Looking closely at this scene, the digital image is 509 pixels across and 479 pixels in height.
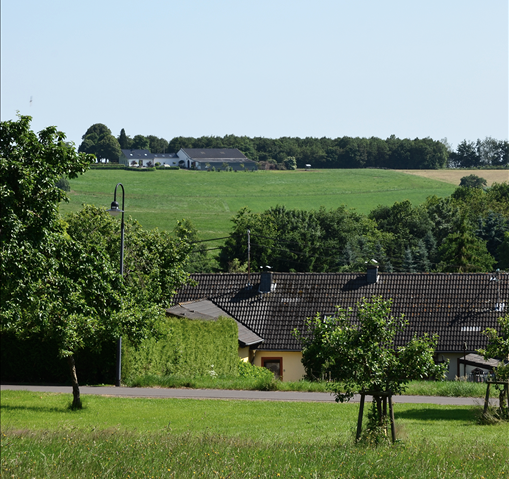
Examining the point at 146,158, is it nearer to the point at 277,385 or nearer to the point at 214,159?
the point at 214,159

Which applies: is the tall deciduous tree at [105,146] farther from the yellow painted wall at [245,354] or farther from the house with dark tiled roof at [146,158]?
the yellow painted wall at [245,354]

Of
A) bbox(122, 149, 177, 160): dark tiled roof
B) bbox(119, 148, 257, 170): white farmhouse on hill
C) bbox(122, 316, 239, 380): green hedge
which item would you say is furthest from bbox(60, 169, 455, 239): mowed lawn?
bbox(122, 316, 239, 380): green hedge

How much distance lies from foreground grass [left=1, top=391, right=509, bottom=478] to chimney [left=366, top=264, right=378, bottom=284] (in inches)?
916

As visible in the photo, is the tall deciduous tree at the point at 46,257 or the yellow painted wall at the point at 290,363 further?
the yellow painted wall at the point at 290,363

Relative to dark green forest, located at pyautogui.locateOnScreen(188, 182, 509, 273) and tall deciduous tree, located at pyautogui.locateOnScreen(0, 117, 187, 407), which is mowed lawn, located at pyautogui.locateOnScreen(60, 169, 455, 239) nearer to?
dark green forest, located at pyautogui.locateOnScreen(188, 182, 509, 273)

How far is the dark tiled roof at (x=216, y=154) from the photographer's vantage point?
520ft

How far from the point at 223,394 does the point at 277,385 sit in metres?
2.26

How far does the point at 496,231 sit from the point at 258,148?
95527 millimetres

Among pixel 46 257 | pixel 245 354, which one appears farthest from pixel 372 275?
pixel 46 257

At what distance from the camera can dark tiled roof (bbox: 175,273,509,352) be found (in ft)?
125

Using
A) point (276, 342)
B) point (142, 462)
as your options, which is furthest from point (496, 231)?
point (142, 462)

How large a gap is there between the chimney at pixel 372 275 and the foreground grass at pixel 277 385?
15756 millimetres

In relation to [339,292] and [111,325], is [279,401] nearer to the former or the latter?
[111,325]

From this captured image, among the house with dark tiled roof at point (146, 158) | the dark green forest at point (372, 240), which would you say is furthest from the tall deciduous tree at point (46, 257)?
the house with dark tiled roof at point (146, 158)
